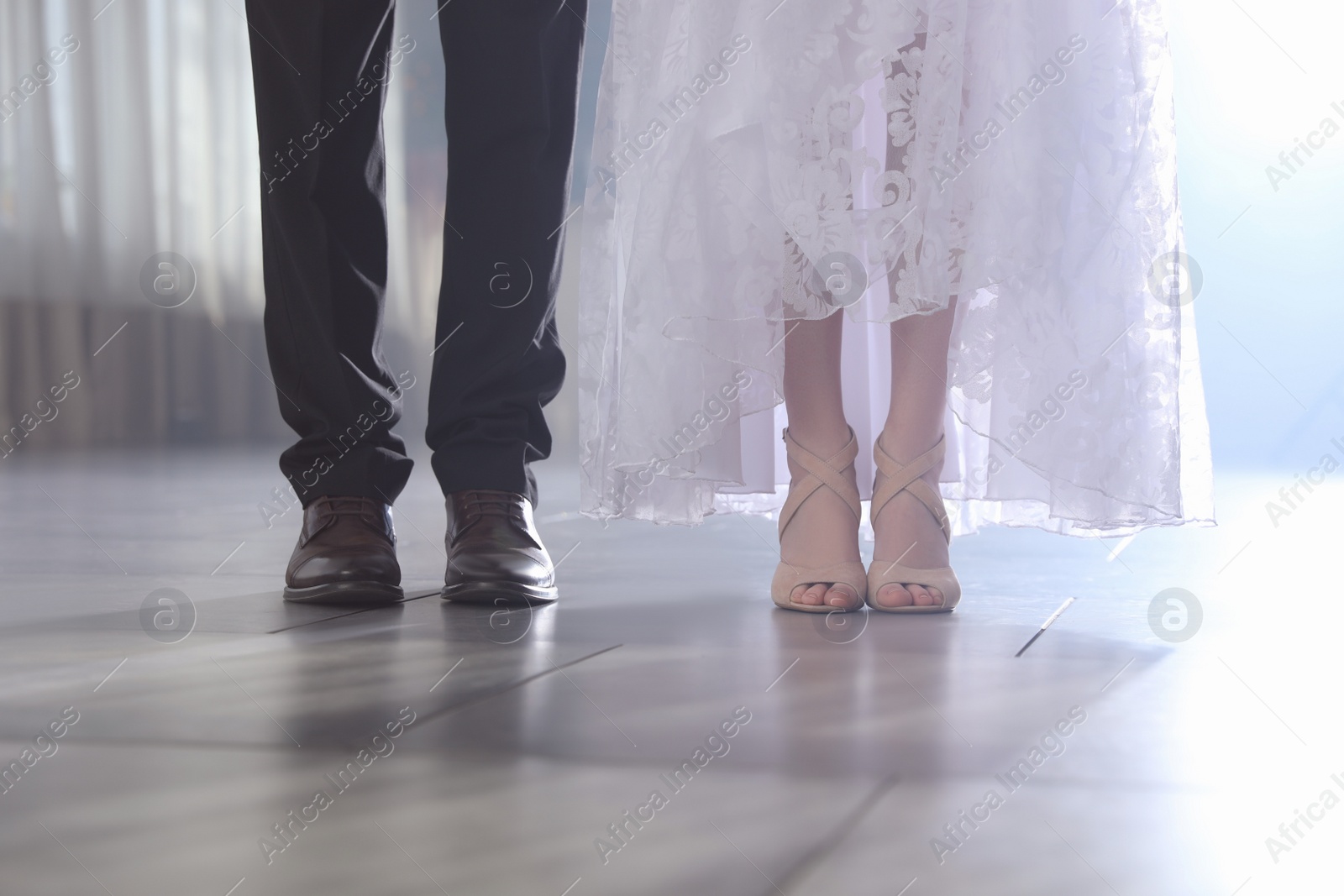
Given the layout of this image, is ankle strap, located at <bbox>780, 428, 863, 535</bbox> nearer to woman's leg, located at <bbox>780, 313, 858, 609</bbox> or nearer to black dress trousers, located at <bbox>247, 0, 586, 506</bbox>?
woman's leg, located at <bbox>780, 313, 858, 609</bbox>

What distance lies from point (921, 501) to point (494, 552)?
403mm

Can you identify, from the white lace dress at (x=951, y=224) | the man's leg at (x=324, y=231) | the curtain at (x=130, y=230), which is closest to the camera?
the white lace dress at (x=951, y=224)

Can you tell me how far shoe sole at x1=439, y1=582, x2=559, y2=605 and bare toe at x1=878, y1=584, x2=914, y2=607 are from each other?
1.01 ft

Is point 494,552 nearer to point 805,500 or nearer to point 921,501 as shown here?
point 805,500

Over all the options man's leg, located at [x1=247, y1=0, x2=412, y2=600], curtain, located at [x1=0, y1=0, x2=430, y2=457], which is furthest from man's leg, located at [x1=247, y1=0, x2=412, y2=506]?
curtain, located at [x1=0, y1=0, x2=430, y2=457]

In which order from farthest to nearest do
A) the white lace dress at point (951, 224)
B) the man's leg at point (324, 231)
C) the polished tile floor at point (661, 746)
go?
the man's leg at point (324, 231) → the white lace dress at point (951, 224) → the polished tile floor at point (661, 746)

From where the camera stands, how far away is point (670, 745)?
50 centimetres

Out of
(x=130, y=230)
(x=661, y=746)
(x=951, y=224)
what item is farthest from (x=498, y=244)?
(x=130, y=230)

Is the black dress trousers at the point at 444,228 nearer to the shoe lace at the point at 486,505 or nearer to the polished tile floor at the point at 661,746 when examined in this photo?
the shoe lace at the point at 486,505

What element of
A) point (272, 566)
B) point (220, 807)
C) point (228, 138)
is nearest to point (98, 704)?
point (220, 807)

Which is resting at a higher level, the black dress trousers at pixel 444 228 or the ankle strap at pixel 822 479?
the black dress trousers at pixel 444 228

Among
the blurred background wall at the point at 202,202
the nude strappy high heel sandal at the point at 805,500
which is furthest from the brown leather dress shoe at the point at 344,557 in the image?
the blurred background wall at the point at 202,202

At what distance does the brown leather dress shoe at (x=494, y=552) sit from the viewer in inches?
37.9

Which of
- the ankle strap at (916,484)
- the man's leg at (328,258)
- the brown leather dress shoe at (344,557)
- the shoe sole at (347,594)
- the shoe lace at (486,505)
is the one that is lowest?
the shoe sole at (347,594)
